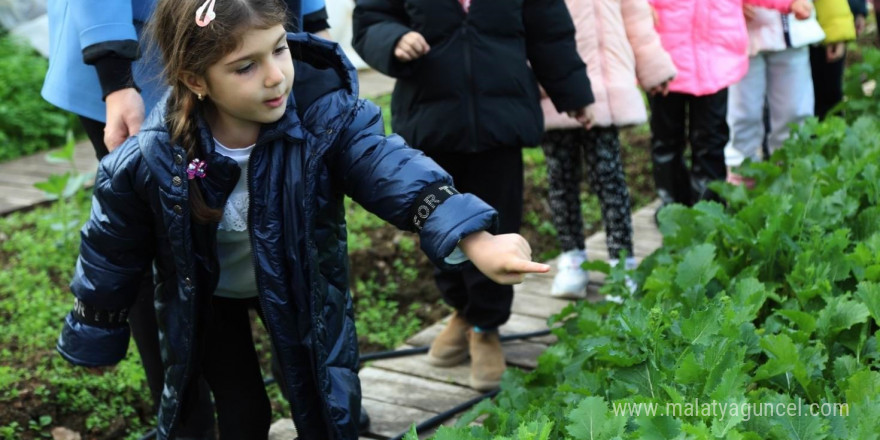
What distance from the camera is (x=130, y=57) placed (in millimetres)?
3057

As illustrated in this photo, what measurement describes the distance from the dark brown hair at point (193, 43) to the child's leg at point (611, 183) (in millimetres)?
2546

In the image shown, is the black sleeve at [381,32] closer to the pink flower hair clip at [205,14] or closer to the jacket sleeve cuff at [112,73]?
the jacket sleeve cuff at [112,73]

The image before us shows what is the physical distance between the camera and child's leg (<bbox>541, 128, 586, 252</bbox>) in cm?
512

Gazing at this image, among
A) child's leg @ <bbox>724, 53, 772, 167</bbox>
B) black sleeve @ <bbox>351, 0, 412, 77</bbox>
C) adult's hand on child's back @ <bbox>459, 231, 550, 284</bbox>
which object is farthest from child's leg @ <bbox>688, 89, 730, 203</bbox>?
adult's hand on child's back @ <bbox>459, 231, 550, 284</bbox>

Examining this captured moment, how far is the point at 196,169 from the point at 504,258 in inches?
31.9

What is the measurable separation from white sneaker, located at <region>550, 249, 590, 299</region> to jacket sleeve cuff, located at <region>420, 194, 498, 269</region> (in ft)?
8.86

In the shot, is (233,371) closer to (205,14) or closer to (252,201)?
(252,201)

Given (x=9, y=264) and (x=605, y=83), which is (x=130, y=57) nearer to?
(x=605, y=83)

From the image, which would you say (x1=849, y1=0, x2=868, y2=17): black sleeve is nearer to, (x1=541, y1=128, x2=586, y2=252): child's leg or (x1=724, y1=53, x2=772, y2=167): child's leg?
(x1=724, y1=53, x2=772, y2=167): child's leg

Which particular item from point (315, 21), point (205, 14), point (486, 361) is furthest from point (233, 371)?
point (486, 361)

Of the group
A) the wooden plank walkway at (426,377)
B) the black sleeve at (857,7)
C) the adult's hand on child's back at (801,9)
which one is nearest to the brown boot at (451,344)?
the wooden plank walkway at (426,377)

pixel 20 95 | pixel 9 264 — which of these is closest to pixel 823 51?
pixel 9 264

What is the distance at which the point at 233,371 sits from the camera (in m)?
3.04

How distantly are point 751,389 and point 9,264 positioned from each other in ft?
14.8
